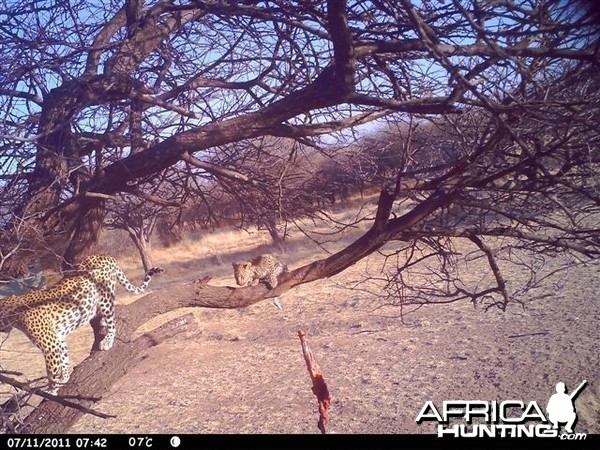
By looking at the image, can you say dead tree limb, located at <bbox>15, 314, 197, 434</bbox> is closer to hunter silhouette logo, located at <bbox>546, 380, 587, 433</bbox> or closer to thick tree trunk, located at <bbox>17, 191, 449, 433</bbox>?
thick tree trunk, located at <bbox>17, 191, 449, 433</bbox>

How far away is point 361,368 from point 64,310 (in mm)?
5269

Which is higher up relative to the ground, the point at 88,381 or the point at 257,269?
the point at 257,269

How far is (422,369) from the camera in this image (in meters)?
8.36

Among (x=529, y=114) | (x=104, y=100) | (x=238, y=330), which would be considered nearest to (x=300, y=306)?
Result: (x=238, y=330)

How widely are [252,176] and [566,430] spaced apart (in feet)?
10.3

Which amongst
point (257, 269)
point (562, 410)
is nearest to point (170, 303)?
point (257, 269)

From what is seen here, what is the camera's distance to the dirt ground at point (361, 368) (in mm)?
6902

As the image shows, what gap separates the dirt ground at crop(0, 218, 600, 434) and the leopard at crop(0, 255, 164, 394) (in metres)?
0.33

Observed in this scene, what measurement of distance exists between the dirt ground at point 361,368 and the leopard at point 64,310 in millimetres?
328

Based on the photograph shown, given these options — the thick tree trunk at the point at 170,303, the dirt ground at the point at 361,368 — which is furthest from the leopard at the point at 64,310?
the dirt ground at the point at 361,368

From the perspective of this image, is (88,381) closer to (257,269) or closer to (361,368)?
(257,269)

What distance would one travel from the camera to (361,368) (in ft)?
29.7

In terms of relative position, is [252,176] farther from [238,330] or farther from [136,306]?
[238,330]

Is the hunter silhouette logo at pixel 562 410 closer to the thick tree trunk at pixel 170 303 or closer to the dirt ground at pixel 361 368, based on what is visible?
the dirt ground at pixel 361 368
